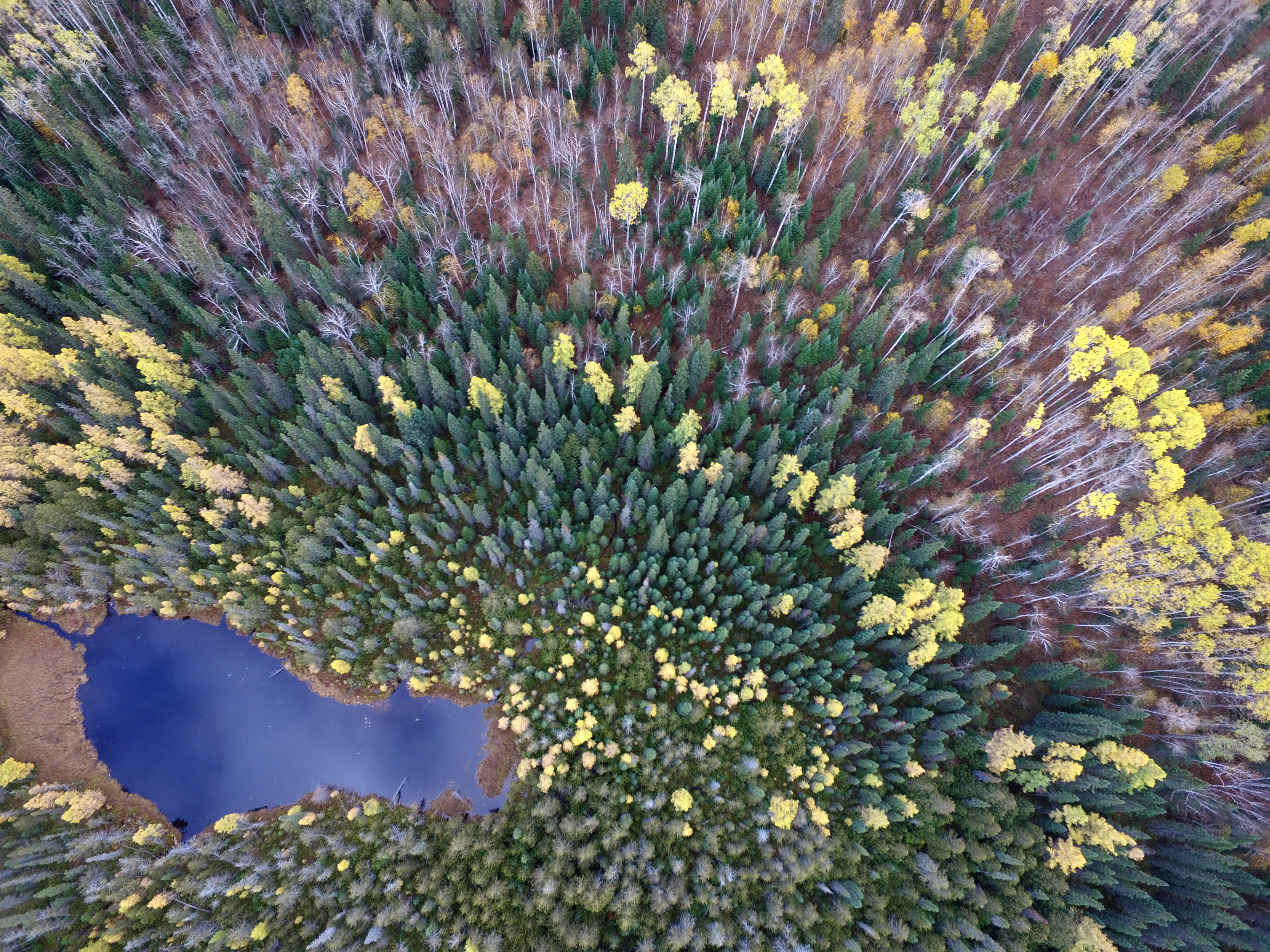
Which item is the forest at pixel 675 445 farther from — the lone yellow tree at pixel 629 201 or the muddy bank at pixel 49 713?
the muddy bank at pixel 49 713

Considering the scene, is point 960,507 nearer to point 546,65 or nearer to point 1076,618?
point 1076,618

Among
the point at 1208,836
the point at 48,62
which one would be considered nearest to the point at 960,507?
the point at 1208,836

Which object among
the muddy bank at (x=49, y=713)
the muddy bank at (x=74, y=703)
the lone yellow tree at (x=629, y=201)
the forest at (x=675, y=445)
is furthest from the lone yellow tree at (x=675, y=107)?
the muddy bank at (x=49, y=713)

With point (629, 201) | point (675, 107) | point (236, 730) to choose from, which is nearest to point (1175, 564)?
→ point (629, 201)

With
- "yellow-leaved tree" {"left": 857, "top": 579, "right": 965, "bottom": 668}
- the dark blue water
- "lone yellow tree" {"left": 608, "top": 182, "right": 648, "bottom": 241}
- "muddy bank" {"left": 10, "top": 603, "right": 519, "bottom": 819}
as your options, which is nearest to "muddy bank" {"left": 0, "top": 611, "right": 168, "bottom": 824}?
"muddy bank" {"left": 10, "top": 603, "right": 519, "bottom": 819}

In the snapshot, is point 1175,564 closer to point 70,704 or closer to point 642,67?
point 642,67

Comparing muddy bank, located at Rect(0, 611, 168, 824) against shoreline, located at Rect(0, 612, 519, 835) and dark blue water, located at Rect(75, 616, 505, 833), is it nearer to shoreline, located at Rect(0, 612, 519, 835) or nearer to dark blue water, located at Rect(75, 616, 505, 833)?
shoreline, located at Rect(0, 612, 519, 835)

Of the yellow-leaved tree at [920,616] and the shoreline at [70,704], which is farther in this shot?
the shoreline at [70,704]
